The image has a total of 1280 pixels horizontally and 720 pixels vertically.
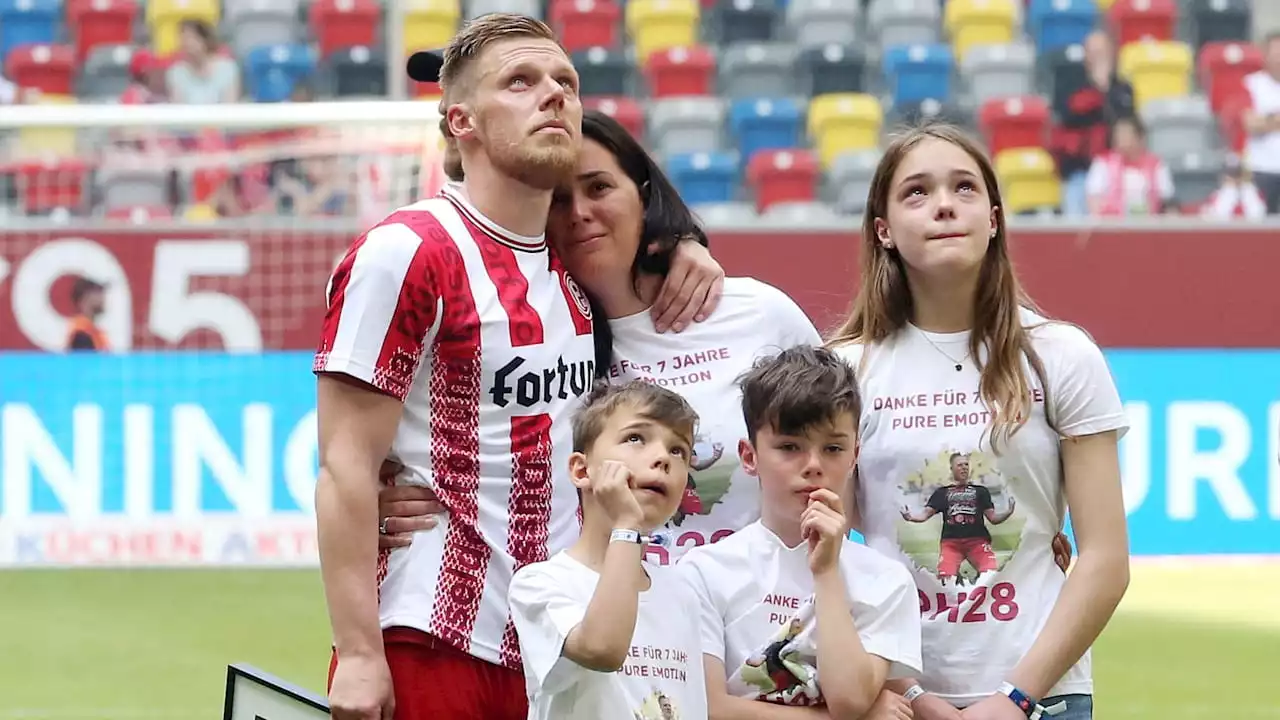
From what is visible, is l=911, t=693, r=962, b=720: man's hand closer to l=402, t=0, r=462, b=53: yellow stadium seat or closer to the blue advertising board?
the blue advertising board

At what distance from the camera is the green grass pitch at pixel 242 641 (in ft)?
20.7

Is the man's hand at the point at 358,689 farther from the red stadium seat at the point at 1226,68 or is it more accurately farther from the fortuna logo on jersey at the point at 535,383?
the red stadium seat at the point at 1226,68

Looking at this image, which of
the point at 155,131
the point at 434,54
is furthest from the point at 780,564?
the point at 155,131

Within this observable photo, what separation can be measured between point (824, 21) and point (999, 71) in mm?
1377

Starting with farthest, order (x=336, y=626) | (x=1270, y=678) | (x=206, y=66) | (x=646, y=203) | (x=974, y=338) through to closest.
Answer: (x=206, y=66) < (x=1270, y=678) < (x=646, y=203) < (x=974, y=338) < (x=336, y=626)

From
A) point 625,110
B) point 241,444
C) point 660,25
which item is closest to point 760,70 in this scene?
point 660,25

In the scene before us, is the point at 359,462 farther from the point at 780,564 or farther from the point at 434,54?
the point at 434,54

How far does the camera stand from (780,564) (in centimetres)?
268

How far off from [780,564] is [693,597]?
0.15 metres

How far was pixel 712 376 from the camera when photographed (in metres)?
2.99

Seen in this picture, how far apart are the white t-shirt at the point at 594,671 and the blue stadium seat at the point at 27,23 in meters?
11.4

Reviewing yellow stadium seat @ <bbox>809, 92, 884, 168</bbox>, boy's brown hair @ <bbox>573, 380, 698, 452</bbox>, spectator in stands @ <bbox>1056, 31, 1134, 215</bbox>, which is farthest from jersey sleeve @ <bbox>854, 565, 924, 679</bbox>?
yellow stadium seat @ <bbox>809, 92, 884, 168</bbox>

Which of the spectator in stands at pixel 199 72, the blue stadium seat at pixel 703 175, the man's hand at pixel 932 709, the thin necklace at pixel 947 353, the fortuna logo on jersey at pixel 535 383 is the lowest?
the man's hand at pixel 932 709

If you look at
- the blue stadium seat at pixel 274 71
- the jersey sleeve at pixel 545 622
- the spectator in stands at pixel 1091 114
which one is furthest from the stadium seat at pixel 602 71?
the jersey sleeve at pixel 545 622
